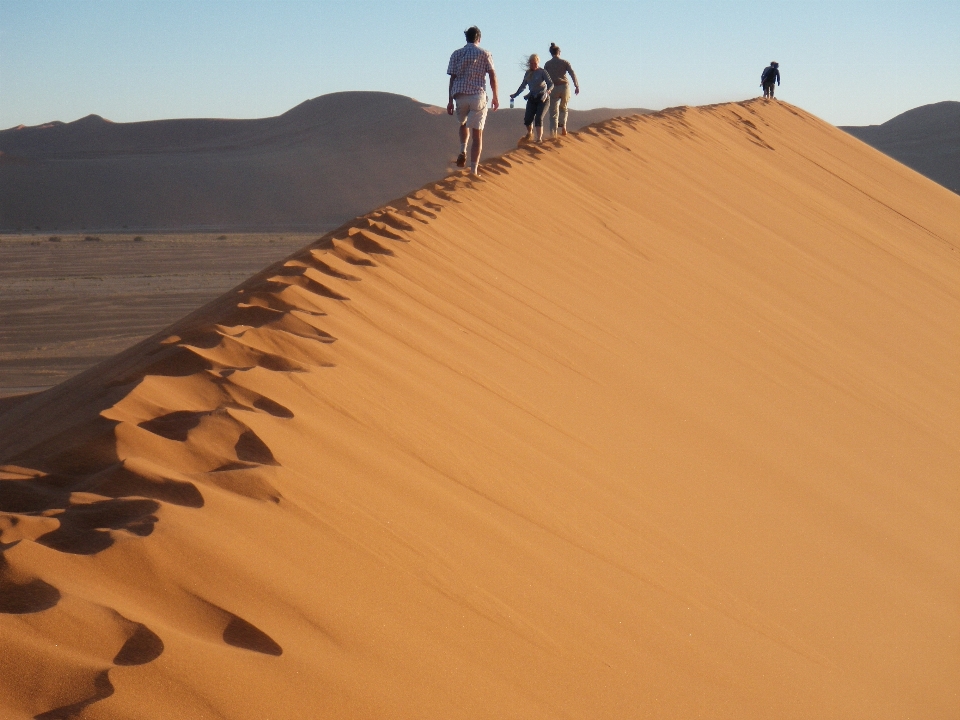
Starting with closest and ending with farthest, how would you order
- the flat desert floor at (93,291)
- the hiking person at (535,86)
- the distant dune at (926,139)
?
the flat desert floor at (93,291), the hiking person at (535,86), the distant dune at (926,139)

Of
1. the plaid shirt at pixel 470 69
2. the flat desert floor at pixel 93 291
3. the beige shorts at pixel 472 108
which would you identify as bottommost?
the flat desert floor at pixel 93 291

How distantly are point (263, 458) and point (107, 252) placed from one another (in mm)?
18229

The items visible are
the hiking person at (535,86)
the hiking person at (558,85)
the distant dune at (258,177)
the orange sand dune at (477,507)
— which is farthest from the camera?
the distant dune at (258,177)

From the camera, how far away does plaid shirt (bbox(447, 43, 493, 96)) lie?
25.7 ft

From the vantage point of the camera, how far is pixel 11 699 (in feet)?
5.79

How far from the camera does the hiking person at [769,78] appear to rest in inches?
765

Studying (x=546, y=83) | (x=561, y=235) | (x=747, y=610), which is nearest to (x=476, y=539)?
(x=747, y=610)

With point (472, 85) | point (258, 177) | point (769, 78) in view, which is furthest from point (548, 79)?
point (258, 177)

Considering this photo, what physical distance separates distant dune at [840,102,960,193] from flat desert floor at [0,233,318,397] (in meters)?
38.9

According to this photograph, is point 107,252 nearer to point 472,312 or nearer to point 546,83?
point 546,83

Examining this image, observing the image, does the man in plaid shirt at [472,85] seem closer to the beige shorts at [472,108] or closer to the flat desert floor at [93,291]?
the beige shorts at [472,108]

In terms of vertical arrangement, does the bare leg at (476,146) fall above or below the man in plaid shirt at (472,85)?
below

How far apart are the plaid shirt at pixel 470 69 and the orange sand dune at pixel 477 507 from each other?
173cm

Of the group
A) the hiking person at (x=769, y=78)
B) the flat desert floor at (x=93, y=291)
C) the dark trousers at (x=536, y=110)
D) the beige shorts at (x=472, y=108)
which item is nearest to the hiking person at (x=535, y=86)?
the dark trousers at (x=536, y=110)
